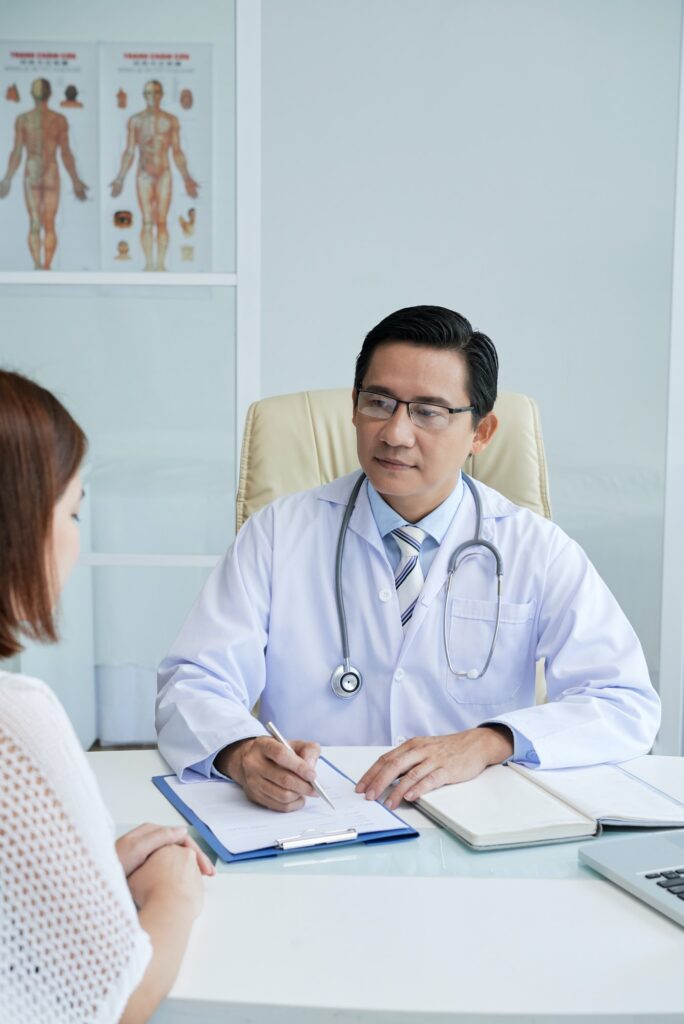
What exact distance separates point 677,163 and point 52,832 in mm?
2868

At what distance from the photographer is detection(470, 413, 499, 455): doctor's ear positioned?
1911 millimetres

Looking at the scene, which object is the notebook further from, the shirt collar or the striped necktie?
the shirt collar

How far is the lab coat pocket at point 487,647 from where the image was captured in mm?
1737

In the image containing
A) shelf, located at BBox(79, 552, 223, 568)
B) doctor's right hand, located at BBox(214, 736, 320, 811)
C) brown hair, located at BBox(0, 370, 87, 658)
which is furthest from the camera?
shelf, located at BBox(79, 552, 223, 568)

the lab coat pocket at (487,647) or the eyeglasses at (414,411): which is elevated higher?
the eyeglasses at (414,411)

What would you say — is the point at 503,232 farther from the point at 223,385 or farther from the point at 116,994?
the point at 116,994

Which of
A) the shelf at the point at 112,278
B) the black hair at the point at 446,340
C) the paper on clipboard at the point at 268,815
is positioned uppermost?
the shelf at the point at 112,278

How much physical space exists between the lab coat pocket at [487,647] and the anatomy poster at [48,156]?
6.05ft

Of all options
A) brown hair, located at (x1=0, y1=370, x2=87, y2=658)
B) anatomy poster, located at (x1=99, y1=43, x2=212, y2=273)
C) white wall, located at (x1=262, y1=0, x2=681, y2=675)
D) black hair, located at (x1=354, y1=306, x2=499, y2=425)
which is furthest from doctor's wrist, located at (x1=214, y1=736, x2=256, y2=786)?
anatomy poster, located at (x1=99, y1=43, x2=212, y2=273)

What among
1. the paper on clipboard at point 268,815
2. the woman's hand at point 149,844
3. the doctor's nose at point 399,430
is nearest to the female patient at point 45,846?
the woman's hand at point 149,844

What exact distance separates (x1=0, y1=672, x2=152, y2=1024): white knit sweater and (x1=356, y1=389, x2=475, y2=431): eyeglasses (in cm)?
109

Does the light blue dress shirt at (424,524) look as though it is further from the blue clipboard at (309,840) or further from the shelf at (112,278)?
the shelf at (112,278)

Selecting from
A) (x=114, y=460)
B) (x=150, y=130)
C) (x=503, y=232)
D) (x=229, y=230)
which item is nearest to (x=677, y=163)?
(x=503, y=232)

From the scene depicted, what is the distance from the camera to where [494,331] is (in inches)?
124
